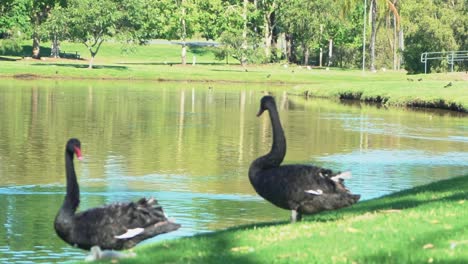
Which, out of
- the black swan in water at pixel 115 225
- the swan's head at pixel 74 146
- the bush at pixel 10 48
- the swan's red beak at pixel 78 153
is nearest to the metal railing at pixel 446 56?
the bush at pixel 10 48

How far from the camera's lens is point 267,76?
79.2 metres

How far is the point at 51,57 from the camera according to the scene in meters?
91.4

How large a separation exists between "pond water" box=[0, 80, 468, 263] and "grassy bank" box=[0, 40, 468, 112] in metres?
2.74

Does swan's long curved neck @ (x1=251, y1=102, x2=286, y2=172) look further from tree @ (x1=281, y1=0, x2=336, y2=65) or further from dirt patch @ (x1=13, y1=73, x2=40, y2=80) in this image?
tree @ (x1=281, y1=0, x2=336, y2=65)

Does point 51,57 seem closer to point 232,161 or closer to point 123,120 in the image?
point 123,120

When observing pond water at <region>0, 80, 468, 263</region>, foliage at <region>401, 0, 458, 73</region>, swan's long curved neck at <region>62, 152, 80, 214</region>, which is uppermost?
foliage at <region>401, 0, 458, 73</region>

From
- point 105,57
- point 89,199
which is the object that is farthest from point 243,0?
point 89,199

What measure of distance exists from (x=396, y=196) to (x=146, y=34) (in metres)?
71.4

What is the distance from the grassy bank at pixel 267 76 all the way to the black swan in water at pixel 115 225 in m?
40.0

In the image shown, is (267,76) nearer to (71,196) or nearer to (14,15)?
(14,15)

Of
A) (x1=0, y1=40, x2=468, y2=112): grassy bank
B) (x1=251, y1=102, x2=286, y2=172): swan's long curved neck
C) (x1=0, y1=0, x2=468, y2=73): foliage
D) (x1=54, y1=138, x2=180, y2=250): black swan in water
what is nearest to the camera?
(x1=54, y1=138, x2=180, y2=250): black swan in water

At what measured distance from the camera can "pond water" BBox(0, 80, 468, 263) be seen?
62.4 feet

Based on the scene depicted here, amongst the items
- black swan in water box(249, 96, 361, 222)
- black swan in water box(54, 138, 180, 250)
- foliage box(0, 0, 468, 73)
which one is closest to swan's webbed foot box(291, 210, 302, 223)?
black swan in water box(249, 96, 361, 222)

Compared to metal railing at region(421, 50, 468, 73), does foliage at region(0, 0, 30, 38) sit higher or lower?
higher
